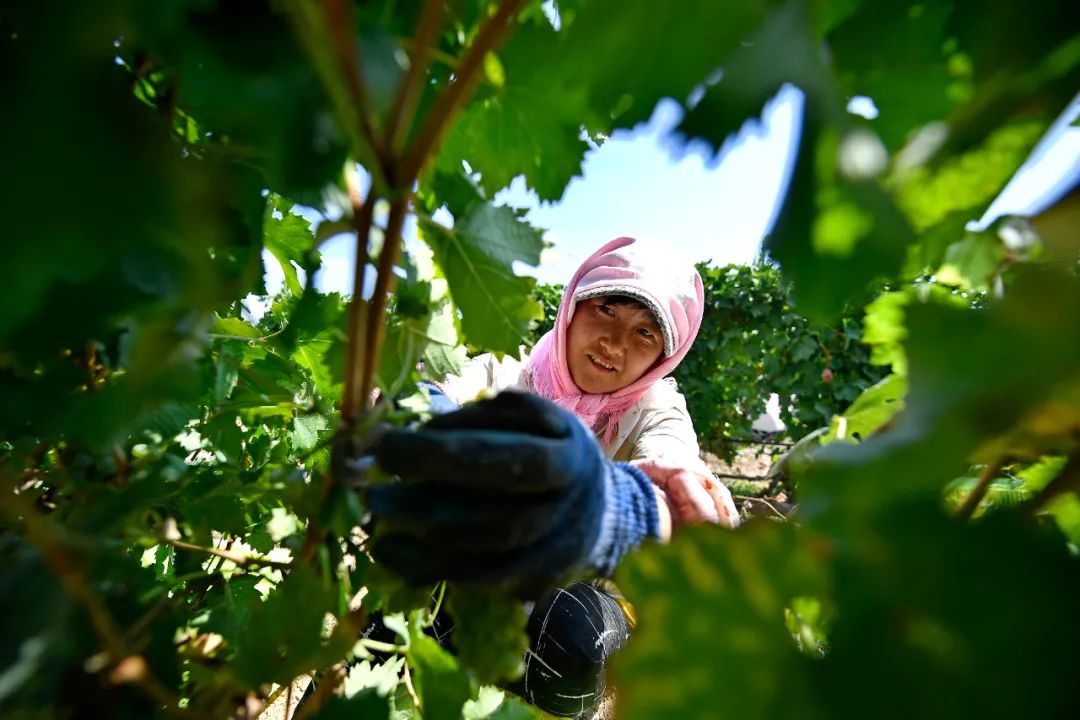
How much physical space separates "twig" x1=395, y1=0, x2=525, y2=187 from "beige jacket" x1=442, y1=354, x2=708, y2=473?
1470mm

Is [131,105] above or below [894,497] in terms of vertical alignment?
above

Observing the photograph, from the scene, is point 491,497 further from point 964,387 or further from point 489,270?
point 964,387

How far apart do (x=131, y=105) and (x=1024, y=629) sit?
0.43 metres

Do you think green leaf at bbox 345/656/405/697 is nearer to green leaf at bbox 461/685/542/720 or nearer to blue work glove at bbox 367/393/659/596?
green leaf at bbox 461/685/542/720

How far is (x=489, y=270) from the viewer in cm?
57

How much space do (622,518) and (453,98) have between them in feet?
1.45

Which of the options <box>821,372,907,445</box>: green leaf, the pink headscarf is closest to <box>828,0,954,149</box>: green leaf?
<box>821,372,907,445</box>: green leaf

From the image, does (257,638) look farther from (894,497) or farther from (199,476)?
(894,497)

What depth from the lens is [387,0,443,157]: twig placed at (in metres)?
0.32

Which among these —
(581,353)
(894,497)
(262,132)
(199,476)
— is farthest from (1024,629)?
(581,353)

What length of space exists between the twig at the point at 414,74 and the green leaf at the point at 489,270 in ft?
0.56

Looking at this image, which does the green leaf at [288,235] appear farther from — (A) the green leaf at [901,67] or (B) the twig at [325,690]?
(A) the green leaf at [901,67]

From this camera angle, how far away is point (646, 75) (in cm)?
30

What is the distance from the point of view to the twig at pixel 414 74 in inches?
12.7
